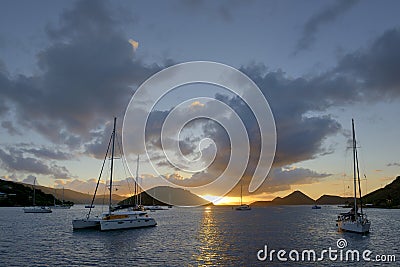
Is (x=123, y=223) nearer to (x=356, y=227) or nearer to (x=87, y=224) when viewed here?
(x=87, y=224)

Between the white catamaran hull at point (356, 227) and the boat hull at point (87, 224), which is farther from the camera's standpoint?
the boat hull at point (87, 224)

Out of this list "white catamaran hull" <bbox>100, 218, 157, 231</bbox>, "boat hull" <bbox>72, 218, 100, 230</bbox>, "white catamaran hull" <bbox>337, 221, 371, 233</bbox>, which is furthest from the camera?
"boat hull" <bbox>72, 218, 100, 230</bbox>

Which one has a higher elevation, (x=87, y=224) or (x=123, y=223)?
(x=123, y=223)

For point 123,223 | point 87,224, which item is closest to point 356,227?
point 123,223

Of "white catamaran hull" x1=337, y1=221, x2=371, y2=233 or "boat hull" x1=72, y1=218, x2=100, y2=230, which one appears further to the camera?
"boat hull" x1=72, y1=218, x2=100, y2=230

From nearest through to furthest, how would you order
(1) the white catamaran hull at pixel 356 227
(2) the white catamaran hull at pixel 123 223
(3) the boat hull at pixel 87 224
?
1. (1) the white catamaran hull at pixel 356 227
2. (2) the white catamaran hull at pixel 123 223
3. (3) the boat hull at pixel 87 224

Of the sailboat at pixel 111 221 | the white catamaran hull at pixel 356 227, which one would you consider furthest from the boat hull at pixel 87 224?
the white catamaran hull at pixel 356 227

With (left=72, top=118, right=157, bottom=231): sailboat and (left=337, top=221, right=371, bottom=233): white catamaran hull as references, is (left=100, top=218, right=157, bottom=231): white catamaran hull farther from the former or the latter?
(left=337, top=221, right=371, bottom=233): white catamaran hull

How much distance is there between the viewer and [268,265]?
1585 inches

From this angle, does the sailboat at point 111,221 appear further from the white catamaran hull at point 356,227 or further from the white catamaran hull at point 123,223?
the white catamaran hull at point 356,227

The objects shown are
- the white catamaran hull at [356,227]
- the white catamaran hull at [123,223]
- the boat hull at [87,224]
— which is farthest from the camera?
the boat hull at [87,224]

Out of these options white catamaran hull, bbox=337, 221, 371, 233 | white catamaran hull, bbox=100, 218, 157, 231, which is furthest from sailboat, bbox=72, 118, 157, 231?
white catamaran hull, bbox=337, 221, 371, 233

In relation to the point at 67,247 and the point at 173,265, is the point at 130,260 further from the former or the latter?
the point at 67,247

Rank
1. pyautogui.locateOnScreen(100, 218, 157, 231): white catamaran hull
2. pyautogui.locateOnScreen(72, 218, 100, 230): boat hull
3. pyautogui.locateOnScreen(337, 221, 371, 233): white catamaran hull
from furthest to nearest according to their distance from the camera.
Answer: pyautogui.locateOnScreen(72, 218, 100, 230): boat hull → pyautogui.locateOnScreen(100, 218, 157, 231): white catamaran hull → pyautogui.locateOnScreen(337, 221, 371, 233): white catamaran hull
